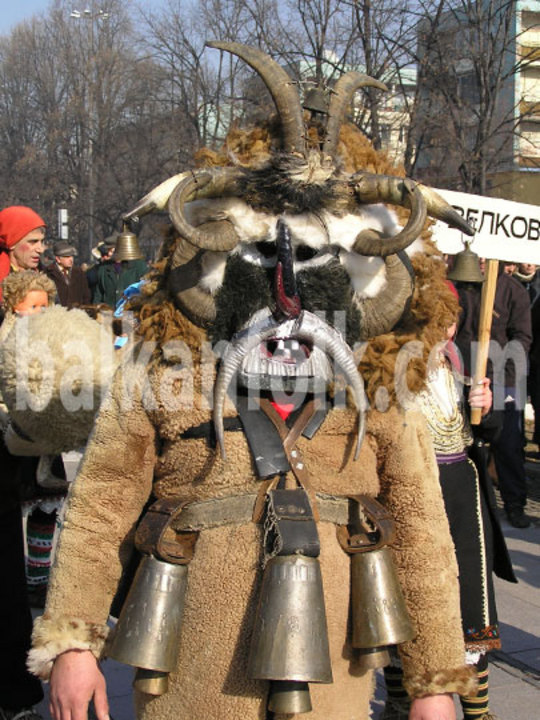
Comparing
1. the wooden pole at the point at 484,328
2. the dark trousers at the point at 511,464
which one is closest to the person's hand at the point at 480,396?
the wooden pole at the point at 484,328

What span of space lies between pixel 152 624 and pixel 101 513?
0.33 meters

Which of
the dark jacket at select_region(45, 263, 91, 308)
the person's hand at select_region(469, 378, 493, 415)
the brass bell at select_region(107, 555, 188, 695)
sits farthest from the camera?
the dark jacket at select_region(45, 263, 91, 308)

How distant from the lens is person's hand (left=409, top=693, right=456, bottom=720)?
7.91 feet

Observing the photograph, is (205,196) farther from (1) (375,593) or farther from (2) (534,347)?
(2) (534,347)

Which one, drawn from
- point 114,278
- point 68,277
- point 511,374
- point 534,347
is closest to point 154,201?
point 511,374

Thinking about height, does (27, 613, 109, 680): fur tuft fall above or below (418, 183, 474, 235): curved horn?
below

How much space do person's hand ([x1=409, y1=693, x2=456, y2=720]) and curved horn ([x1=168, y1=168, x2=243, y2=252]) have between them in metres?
1.21

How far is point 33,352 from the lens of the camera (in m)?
3.38

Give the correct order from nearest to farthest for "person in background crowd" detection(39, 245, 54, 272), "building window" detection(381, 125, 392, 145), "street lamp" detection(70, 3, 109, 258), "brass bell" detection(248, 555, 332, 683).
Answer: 1. "brass bell" detection(248, 555, 332, 683)
2. "person in background crowd" detection(39, 245, 54, 272)
3. "building window" detection(381, 125, 392, 145)
4. "street lamp" detection(70, 3, 109, 258)

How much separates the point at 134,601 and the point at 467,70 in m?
12.0

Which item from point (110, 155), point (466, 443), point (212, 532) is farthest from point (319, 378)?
point (110, 155)

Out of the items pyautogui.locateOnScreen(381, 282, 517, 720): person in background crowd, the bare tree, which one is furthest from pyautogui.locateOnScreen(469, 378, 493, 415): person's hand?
the bare tree

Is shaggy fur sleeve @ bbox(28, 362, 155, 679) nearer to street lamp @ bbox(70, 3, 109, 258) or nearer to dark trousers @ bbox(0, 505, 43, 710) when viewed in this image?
dark trousers @ bbox(0, 505, 43, 710)

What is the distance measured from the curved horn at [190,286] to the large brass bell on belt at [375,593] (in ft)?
1.94
